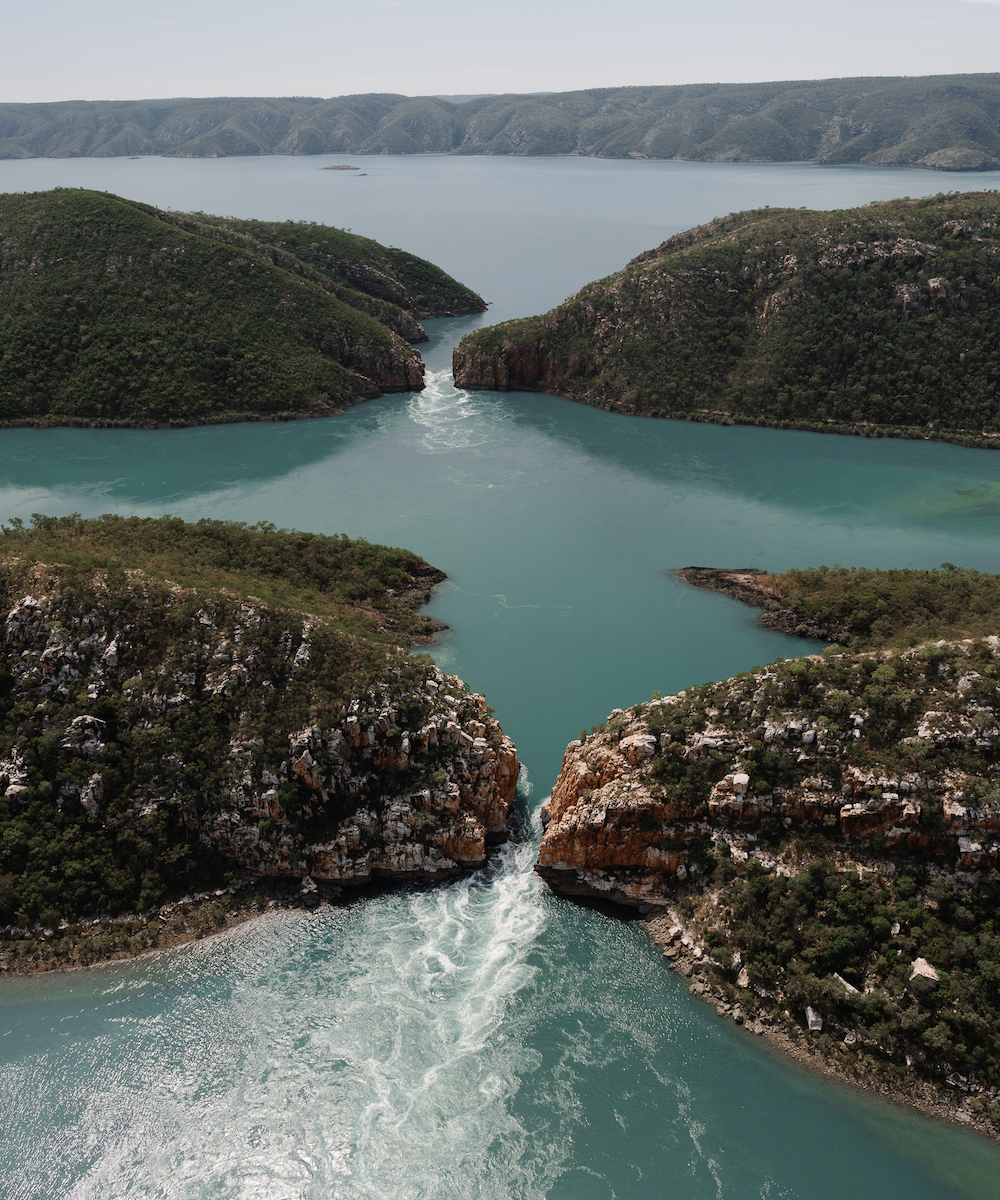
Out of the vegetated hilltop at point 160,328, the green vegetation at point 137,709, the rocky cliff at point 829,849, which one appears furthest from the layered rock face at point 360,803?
the vegetated hilltop at point 160,328

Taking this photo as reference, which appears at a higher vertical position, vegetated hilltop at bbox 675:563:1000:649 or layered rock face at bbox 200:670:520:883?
vegetated hilltop at bbox 675:563:1000:649

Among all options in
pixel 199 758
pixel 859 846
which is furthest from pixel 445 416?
pixel 859 846

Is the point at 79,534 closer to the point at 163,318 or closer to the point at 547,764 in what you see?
the point at 547,764

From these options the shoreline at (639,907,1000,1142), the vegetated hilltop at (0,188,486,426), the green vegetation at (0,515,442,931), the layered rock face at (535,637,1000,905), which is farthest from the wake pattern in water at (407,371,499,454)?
the shoreline at (639,907,1000,1142)

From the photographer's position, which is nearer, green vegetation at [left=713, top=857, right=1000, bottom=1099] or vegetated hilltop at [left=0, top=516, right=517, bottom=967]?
green vegetation at [left=713, top=857, right=1000, bottom=1099]

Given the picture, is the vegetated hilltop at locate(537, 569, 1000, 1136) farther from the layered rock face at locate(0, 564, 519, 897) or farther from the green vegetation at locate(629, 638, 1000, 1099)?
the layered rock face at locate(0, 564, 519, 897)
